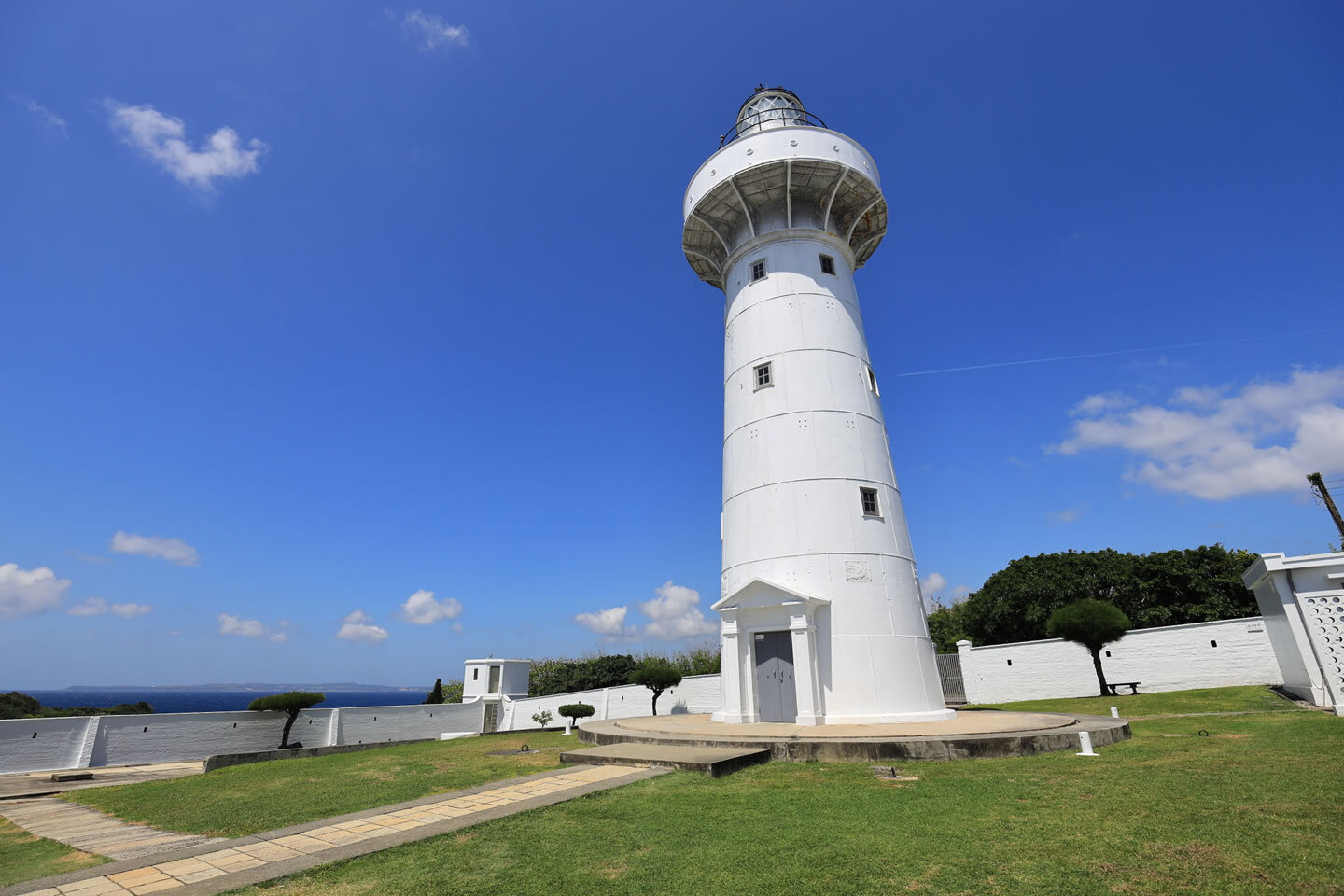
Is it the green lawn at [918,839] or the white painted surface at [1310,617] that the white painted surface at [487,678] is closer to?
the green lawn at [918,839]

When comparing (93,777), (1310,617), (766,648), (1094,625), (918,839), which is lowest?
(93,777)

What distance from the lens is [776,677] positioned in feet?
49.6

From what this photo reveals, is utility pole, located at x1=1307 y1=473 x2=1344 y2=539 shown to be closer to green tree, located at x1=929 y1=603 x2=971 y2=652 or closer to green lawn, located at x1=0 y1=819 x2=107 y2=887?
green tree, located at x1=929 y1=603 x2=971 y2=652

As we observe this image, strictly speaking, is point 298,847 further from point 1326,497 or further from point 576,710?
point 1326,497

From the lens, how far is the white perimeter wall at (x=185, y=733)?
1498 centimetres

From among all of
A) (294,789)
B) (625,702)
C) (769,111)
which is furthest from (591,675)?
(769,111)

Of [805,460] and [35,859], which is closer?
[35,859]

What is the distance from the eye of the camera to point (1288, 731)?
455 inches

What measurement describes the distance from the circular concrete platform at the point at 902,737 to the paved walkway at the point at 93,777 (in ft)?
34.0

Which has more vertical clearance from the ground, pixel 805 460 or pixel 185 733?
pixel 805 460

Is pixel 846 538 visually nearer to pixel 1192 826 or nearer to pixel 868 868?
pixel 1192 826

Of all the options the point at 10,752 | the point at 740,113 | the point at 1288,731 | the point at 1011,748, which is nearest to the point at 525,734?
the point at 10,752

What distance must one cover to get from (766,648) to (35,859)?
12.7 m

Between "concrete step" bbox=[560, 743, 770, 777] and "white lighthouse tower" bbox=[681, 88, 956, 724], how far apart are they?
393 centimetres
